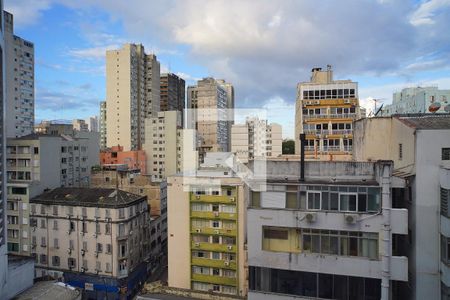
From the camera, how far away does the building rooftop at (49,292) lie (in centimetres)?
1669

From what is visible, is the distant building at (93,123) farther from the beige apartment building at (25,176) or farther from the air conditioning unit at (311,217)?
the air conditioning unit at (311,217)

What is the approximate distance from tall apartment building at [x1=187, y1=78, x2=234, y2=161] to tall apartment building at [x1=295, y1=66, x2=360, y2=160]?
1910cm

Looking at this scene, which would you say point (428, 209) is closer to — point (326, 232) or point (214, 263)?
point (326, 232)

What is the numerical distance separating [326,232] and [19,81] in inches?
2294

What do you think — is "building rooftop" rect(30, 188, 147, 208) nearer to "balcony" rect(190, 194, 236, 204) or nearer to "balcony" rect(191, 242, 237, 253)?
"balcony" rect(191, 242, 237, 253)

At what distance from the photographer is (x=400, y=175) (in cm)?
1013

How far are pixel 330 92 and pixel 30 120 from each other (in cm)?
5151

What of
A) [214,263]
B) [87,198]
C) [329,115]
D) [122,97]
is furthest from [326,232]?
[122,97]

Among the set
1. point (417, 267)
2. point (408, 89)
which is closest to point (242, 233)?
point (417, 267)

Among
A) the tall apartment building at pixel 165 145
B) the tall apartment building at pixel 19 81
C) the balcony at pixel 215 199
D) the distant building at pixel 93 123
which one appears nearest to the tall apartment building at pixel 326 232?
the balcony at pixel 215 199

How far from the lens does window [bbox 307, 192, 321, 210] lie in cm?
1038

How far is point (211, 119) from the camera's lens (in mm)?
58375

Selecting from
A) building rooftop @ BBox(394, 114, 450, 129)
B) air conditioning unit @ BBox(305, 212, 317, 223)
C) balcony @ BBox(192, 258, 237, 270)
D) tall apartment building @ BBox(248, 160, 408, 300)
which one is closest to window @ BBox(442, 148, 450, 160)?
building rooftop @ BBox(394, 114, 450, 129)

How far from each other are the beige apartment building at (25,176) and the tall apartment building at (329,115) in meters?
20.5
